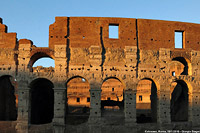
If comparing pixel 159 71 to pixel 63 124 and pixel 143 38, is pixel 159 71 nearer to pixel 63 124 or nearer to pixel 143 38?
pixel 143 38

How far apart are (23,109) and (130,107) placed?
640 cm

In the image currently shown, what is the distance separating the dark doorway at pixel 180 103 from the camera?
14047 mm

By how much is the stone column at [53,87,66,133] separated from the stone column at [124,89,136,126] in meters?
3.76

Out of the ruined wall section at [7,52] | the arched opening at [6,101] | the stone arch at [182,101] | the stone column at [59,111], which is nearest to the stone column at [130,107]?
the stone arch at [182,101]

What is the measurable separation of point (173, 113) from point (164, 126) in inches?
125

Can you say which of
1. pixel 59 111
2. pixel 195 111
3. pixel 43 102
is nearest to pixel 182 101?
pixel 195 111

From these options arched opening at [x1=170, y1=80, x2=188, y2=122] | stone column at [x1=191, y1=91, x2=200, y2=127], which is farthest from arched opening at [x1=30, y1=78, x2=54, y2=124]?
stone column at [x1=191, y1=91, x2=200, y2=127]

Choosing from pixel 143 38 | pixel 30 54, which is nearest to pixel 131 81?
pixel 143 38

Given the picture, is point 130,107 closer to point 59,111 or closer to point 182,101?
point 59,111

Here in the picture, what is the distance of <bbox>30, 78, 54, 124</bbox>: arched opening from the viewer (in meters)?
14.2

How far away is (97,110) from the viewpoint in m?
12.1

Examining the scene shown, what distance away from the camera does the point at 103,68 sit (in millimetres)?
12578

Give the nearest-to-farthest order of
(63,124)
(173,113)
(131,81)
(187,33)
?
(63,124), (131,81), (187,33), (173,113)

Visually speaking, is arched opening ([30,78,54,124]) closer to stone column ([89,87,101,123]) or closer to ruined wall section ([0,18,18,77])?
ruined wall section ([0,18,18,77])
